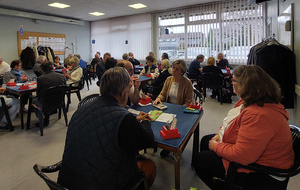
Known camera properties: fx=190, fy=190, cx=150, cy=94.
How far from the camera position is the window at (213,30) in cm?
658

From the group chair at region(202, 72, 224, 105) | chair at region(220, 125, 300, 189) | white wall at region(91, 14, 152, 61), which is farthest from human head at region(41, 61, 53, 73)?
white wall at region(91, 14, 152, 61)

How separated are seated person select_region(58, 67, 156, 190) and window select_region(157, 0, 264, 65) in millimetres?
6818

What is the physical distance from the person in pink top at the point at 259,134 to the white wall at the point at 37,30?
28.6ft

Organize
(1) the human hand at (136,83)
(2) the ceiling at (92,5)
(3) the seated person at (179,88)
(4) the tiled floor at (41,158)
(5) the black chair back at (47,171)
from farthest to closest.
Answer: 1. (2) the ceiling at (92,5)
2. (3) the seated person at (179,88)
3. (1) the human hand at (136,83)
4. (4) the tiled floor at (41,158)
5. (5) the black chair back at (47,171)

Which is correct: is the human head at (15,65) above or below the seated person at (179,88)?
above

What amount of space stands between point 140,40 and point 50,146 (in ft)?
23.3

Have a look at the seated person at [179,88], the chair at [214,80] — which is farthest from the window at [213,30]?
the seated person at [179,88]

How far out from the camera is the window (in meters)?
6.58

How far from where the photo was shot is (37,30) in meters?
8.15

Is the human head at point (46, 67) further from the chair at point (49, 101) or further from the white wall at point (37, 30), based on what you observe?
the white wall at point (37, 30)

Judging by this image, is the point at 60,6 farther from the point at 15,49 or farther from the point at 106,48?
the point at 106,48

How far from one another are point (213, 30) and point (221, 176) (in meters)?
6.86

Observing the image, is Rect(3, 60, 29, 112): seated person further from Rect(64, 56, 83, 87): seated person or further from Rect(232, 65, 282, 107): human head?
Rect(232, 65, 282, 107): human head

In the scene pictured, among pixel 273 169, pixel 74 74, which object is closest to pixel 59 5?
pixel 74 74
